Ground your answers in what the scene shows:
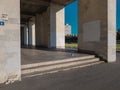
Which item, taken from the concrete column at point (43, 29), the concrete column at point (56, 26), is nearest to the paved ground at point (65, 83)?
the concrete column at point (56, 26)

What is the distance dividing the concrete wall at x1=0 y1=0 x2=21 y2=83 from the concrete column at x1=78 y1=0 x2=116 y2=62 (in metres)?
4.45

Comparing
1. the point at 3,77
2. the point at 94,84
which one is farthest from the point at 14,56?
the point at 94,84

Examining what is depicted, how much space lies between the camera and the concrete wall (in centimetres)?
369

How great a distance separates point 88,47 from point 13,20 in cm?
510

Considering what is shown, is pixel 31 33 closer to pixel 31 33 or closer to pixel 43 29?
pixel 31 33

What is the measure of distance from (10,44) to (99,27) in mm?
4783

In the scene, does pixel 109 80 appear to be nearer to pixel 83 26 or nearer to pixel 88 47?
pixel 88 47

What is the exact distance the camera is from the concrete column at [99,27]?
6.76 meters

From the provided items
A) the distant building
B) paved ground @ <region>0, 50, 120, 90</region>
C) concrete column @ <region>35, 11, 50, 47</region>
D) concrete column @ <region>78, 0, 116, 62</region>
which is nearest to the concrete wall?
paved ground @ <region>0, 50, 120, 90</region>

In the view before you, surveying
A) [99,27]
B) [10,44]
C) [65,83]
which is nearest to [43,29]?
[99,27]

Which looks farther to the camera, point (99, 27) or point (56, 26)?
point (56, 26)

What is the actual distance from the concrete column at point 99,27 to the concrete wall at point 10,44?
4448 millimetres

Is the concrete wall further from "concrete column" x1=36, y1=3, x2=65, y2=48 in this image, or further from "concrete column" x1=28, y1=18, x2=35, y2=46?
"concrete column" x1=28, y1=18, x2=35, y2=46

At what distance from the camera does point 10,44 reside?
380 centimetres
